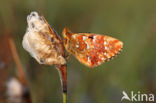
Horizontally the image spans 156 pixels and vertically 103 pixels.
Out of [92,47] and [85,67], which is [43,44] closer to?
[92,47]

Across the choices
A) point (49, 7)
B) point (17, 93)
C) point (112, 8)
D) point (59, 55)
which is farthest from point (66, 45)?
point (112, 8)

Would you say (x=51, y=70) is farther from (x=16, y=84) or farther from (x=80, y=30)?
(x=16, y=84)

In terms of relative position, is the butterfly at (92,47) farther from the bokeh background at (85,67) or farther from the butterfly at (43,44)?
the bokeh background at (85,67)

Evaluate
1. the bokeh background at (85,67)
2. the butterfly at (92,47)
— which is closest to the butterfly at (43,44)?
the butterfly at (92,47)

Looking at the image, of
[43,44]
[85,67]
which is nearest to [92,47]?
[43,44]

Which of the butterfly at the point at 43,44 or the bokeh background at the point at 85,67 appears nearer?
the butterfly at the point at 43,44
